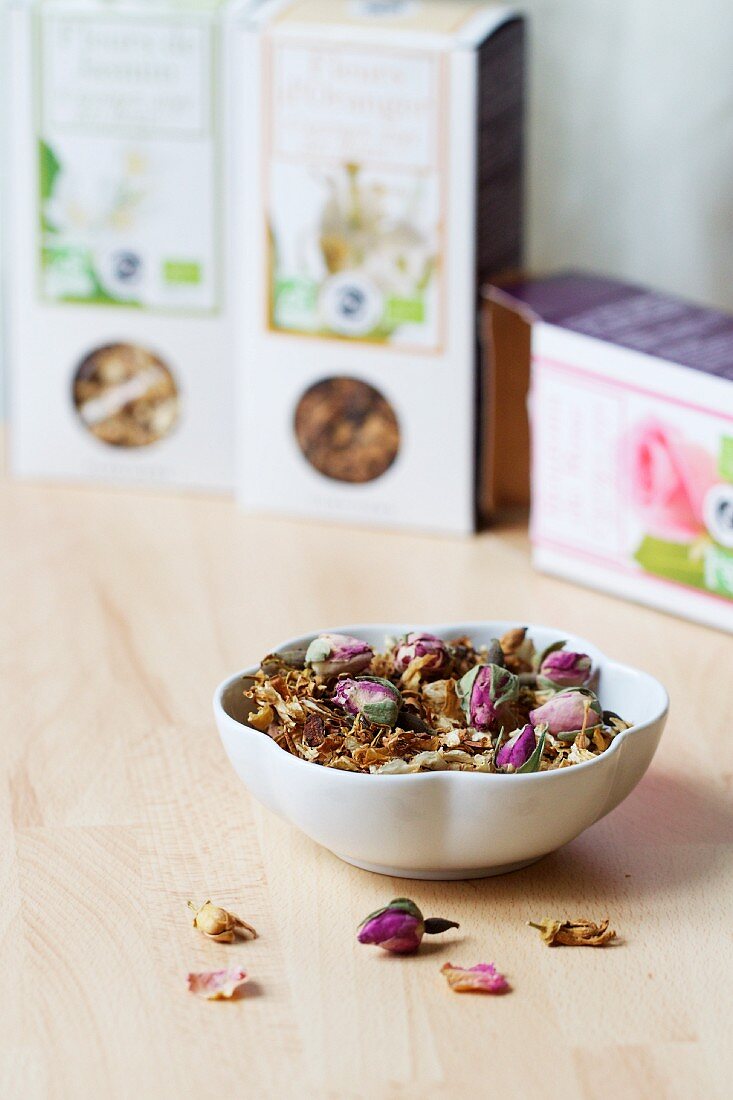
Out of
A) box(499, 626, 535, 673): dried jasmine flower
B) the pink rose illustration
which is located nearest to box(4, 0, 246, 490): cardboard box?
the pink rose illustration

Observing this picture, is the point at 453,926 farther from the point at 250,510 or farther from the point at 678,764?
the point at 250,510

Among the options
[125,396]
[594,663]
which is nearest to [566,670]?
[594,663]

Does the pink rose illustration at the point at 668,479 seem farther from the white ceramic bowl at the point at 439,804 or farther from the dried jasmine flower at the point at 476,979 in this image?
the dried jasmine flower at the point at 476,979

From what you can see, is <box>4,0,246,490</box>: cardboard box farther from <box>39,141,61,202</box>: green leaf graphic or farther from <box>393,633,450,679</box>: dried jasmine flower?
<box>393,633,450,679</box>: dried jasmine flower

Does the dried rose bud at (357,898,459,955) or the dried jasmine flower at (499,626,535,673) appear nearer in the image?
the dried rose bud at (357,898,459,955)

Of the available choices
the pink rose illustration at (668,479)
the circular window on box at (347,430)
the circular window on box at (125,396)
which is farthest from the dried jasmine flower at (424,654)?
the circular window on box at (125,396)
